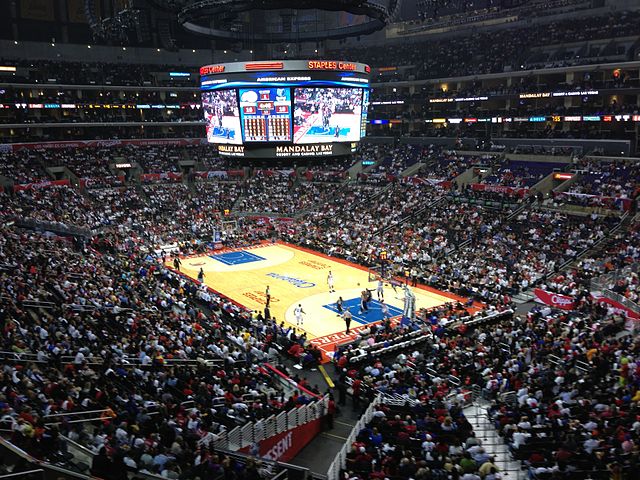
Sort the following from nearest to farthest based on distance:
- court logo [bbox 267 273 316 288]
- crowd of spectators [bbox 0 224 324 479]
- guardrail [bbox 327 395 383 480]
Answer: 1. crowd of spectators [bbox 0 224 324 479]
2. guardrail [bbox 327 395 383 480]
3. court logo [bbox 267 273 316 288]

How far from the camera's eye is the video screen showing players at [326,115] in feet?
90.5

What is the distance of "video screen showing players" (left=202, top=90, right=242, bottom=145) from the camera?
92.0 feet

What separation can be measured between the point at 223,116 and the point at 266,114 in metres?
2.68

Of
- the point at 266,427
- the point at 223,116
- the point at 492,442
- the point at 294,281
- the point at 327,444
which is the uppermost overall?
the point at 223,116

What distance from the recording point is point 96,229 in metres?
38.9

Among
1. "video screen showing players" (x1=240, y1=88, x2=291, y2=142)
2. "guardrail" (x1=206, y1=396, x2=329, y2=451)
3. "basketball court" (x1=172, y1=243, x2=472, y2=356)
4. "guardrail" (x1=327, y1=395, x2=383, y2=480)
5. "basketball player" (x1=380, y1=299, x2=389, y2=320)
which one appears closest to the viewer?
"guardrail" (x1=327, y1=395, x2=383, y2=480)

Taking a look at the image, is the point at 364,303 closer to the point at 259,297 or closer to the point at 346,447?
the point at 259,297

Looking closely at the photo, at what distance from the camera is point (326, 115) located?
28266mm

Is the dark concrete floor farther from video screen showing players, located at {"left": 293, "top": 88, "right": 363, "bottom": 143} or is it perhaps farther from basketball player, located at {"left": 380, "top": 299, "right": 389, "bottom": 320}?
video screen showing players, located at {"left": 293, "top": 88, "right": 363, "bottom": 143}

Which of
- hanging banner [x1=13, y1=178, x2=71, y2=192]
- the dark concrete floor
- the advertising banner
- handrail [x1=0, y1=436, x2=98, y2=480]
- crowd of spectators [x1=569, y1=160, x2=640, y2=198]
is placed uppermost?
crowd of spectators [x1=569, y1=160, x2=640, y2=198]

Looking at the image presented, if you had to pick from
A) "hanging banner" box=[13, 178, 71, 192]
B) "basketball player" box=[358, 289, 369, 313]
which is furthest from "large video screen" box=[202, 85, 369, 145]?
"hanging banner" box=[13, 178, 71, 192]

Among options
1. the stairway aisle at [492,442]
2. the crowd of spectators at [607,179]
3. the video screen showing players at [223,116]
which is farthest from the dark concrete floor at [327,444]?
the crowd of spectators at [607,179]

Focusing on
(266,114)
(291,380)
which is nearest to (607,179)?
(266,114)

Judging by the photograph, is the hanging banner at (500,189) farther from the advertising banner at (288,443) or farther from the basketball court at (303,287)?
the advertising banner at (288,443)
